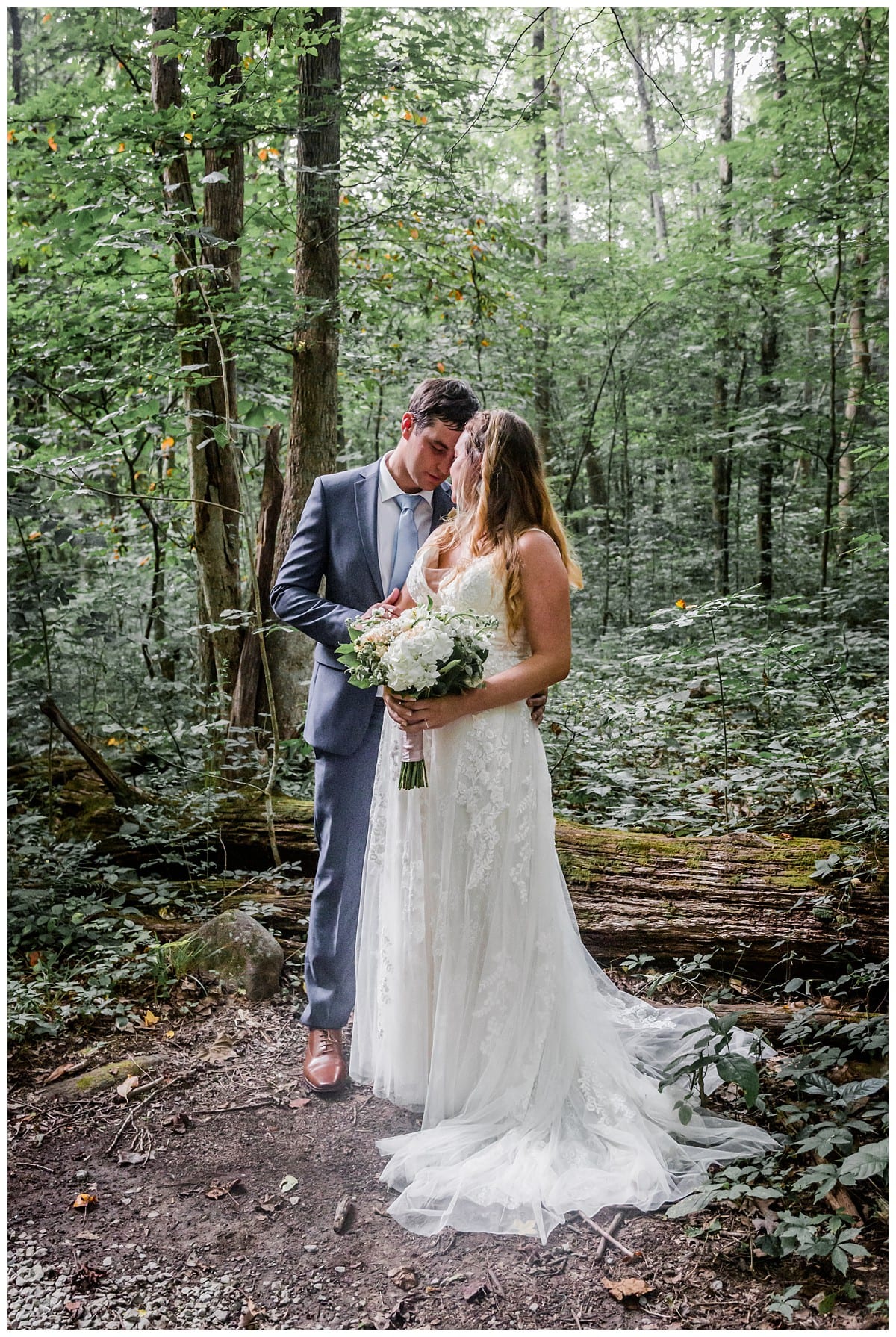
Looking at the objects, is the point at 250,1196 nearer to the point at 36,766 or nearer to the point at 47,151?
the point at 36,766

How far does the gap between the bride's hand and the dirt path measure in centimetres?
142

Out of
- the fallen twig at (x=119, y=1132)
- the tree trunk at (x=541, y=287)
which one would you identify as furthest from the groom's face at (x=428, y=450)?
the tree trunk at (x=541, y=287)

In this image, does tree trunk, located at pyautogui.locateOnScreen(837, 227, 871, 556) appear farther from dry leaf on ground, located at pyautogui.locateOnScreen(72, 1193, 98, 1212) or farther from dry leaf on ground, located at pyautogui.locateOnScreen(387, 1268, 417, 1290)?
dry leaf on ground, located at pyautogui.locateOnScreen(72, 1193, 98, 1212)

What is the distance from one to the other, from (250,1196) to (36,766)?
11.9 ft

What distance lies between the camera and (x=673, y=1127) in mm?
2801

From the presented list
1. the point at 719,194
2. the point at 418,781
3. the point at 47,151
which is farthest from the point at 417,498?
the point at 719,194

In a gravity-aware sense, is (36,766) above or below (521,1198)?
above

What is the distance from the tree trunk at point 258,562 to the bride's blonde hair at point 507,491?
301cm

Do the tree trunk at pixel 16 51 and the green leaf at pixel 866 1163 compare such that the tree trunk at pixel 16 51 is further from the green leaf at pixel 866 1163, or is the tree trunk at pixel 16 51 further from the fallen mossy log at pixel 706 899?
the green leaf at pixel 866 1163

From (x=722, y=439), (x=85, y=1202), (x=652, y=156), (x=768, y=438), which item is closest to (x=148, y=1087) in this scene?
(x=85, y=1202)

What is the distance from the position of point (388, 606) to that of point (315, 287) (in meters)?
3.37

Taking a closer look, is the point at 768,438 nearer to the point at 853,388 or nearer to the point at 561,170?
the point at 853,388

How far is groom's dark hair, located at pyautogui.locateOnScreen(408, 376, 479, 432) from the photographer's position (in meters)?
3.06

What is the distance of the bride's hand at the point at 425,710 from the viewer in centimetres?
280
